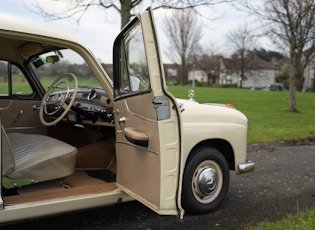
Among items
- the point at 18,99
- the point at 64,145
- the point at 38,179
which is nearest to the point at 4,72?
the point at 18,99

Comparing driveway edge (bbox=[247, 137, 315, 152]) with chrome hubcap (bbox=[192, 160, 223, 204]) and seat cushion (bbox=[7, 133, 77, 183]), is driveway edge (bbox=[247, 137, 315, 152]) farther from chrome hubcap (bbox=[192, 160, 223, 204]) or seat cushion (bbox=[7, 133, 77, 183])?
seat cushion (bbox=[7, 133, 77, 183])

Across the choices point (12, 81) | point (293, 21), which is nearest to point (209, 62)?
point (293, 21)

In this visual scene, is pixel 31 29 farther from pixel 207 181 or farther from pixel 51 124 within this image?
pixel 207 181

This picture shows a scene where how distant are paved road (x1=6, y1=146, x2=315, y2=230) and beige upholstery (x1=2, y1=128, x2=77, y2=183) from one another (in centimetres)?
53

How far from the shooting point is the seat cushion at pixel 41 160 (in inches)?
138

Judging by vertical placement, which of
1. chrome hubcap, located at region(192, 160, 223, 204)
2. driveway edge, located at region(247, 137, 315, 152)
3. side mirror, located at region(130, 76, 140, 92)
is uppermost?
side mirror, located at region(130, 76, 140, 92)

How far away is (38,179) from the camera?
3.57 m

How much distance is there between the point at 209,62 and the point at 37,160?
56.6 m

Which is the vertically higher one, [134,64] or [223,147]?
[134,64]

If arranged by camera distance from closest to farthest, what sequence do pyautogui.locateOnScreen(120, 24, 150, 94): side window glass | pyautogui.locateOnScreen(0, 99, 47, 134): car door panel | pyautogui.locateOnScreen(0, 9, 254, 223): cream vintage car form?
pyautogui.locateOnScreen(0, 9, 254, 223): cream vintage car < pyautogui.locateOnScreen(120, 24, 150, 94): side window glass < pyautogui.locateOnScreen(0, 99, 47, 134): car door panel

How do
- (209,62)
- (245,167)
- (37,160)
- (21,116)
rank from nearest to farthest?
(37,160) → (245,167) → (21,116) → (209,62)

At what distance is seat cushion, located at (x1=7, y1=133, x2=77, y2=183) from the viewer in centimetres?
Answer: 349

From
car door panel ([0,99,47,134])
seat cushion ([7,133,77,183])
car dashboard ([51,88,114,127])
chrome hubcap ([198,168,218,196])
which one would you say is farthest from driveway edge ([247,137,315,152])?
seat cushion ([7,133,77,183])

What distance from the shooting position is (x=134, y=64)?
3418 millimetres
